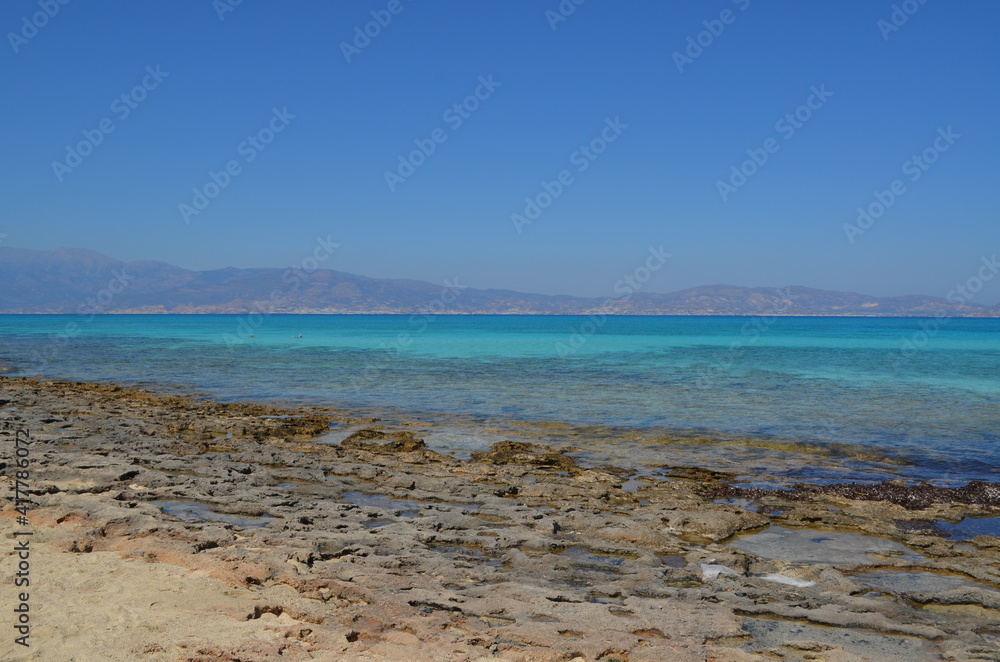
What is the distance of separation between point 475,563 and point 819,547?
447 cm

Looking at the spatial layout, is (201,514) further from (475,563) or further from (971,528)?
(971,528)

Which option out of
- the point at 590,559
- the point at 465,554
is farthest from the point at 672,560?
the point at 465,554

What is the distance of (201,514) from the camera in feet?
29.5

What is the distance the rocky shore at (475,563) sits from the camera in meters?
5.39

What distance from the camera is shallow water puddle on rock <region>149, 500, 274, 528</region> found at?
862 centimetres

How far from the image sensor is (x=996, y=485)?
37.4ft

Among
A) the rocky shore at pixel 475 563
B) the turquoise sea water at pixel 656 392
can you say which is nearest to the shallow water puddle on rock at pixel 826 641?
the rocky shore at pixel 475 563

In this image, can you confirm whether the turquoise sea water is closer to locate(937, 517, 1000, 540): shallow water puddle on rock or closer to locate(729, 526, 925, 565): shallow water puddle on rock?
locate(937, 517, 1000, 540): shallow water puddle on rock

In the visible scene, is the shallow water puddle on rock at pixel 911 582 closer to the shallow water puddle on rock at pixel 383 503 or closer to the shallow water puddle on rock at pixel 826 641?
the shallow water puddle on rock at pixel 826 641

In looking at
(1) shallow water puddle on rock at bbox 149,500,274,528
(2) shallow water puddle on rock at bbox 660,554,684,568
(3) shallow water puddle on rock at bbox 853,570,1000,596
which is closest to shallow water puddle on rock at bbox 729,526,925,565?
(3) shallow water puddle on rock at bbox 853,570,1000,596

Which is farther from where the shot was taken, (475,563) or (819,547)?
(819,547)

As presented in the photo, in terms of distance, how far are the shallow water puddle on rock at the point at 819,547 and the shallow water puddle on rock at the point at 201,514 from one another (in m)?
6.24

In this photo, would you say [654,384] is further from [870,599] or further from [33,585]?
[33,585]

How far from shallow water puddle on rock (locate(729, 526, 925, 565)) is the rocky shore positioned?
4 centimetres
